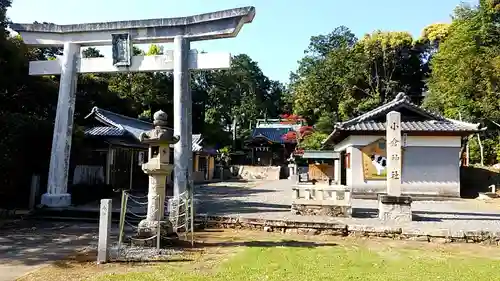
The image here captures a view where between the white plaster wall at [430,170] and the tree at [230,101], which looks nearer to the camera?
the white plaster wall at [430,170]

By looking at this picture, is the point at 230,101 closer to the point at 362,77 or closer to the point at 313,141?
the point at 362,77

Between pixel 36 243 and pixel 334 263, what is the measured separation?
279 inches

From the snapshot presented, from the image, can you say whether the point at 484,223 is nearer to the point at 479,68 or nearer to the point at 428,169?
the point at 428,169

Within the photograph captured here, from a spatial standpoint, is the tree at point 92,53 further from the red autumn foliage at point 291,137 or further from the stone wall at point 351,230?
the stone wall at point 351,230

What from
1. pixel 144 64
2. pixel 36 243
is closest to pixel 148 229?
pixel 36 243

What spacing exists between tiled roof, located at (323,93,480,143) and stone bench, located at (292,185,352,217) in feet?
26.1

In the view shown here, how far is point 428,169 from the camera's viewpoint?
2091 centimetres

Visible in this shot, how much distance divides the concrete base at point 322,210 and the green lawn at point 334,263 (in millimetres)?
3062

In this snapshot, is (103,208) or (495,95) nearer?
(103,208)

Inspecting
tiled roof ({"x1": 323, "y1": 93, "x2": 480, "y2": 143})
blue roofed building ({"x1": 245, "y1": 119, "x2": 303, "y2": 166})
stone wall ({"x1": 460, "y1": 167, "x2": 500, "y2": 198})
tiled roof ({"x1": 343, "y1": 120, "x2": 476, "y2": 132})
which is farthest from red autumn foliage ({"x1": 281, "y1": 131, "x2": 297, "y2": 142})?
tiled roof ({"x1": 343, "y1": 120, "x2": 476, "y2": 132})

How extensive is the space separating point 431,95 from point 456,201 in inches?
718

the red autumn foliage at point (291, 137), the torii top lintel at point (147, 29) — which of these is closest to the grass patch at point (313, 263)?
the torii top lintel at point (147, 29)

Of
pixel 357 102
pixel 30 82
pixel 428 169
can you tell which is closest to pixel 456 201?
pixel 428 169

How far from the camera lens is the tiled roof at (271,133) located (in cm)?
5031
